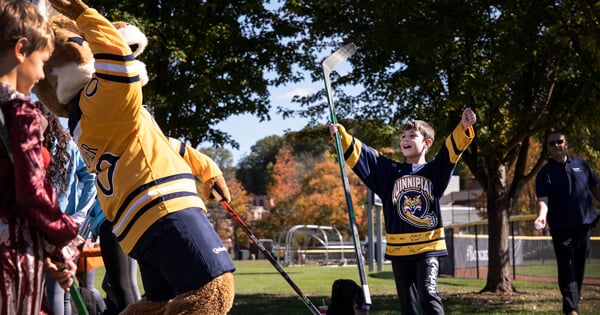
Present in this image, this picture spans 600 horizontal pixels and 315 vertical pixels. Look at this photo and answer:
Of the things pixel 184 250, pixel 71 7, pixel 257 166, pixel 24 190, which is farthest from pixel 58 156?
pixel 257 166

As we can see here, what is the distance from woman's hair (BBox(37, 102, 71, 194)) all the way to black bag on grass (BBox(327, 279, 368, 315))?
205cm

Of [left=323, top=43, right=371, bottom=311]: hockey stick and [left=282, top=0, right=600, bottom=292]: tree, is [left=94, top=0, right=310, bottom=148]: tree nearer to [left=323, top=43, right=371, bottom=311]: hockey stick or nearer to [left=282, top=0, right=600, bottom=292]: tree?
[left=282, top=0, right=600, bottom=292]: tree

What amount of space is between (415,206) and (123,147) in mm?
2783

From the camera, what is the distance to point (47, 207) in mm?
2717

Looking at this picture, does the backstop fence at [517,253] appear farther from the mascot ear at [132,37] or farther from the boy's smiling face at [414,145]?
the mascot ear at [132,37]

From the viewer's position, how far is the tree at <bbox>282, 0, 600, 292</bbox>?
10.3m

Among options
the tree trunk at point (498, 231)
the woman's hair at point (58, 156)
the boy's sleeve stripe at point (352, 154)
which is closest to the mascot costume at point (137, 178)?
the woman's hair at point (58, 156)

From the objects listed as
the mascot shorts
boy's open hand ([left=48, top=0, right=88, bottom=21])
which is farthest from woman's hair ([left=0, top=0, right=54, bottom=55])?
the mascot shorts

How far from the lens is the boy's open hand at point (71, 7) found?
3738 millimetres

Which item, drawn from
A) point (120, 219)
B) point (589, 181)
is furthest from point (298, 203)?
point (120, 219)

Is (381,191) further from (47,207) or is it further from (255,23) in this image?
(255,23)

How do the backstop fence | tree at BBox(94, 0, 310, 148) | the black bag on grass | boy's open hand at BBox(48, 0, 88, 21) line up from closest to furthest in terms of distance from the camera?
boy's open hand at BBox(48, 0, 88, 21) → the black bag on grass → tree at BBox(94, 0, 310, 148) → the backstop fence

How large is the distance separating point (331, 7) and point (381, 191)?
21.2ft

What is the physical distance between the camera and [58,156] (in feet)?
16.9
